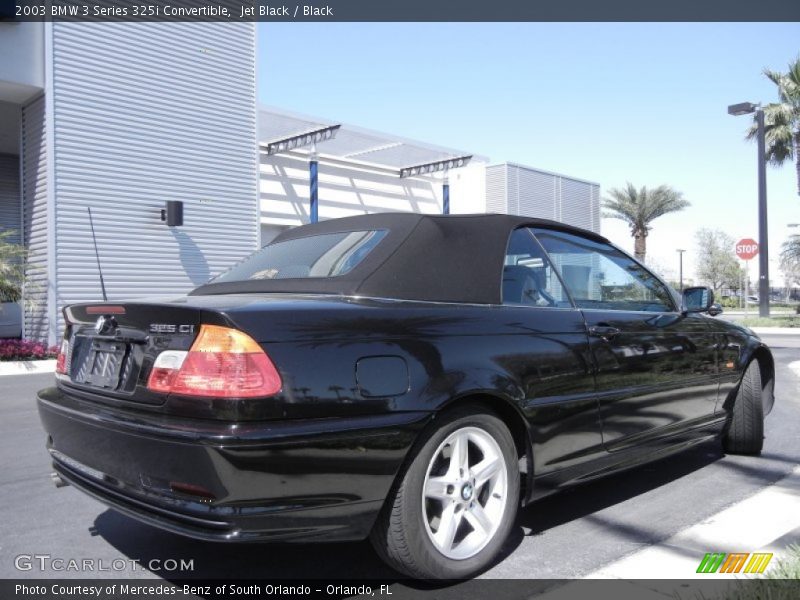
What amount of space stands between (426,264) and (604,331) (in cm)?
98

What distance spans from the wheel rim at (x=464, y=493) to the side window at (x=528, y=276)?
2.36 feet

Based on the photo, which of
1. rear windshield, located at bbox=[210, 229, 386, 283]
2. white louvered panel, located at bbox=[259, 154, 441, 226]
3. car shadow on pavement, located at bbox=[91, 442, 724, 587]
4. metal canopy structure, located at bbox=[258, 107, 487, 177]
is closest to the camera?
car shadow on pavement, located at bbox=[91, 442, 724, 587]

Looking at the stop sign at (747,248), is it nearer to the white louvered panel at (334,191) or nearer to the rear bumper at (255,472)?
the white louvered panel at (334,191)

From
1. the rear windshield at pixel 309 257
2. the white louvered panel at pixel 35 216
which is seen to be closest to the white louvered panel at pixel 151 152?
the white louvered panel at pixel 35 216

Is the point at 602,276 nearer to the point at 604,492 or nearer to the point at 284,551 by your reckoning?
the point at 604,492

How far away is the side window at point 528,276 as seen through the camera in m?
3.21

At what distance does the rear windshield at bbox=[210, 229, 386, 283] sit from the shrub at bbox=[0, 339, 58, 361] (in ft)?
33.8

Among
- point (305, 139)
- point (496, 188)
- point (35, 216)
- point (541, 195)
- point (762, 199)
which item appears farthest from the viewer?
point (541, 195)

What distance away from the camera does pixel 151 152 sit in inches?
590

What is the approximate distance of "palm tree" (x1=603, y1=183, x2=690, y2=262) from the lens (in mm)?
32656

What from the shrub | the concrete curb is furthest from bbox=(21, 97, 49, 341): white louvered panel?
the concrete curb

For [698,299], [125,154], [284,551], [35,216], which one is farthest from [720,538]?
[35,216]

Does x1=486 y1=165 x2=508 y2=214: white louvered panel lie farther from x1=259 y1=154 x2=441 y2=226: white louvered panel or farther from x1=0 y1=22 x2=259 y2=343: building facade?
x1=0 y1=22 x2=259 y2=343: building facade

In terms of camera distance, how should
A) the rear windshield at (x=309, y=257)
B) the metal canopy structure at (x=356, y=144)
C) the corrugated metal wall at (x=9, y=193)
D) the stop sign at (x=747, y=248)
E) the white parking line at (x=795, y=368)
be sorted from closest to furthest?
the rear windshield at (x=309, y=257) → the white parking line at (x=795, y=368) → the corrugated metal wall at (x=9, y=193) → the metal canopy structure at (x=356, y=144) → the stop sign at (x=747, y=248)
